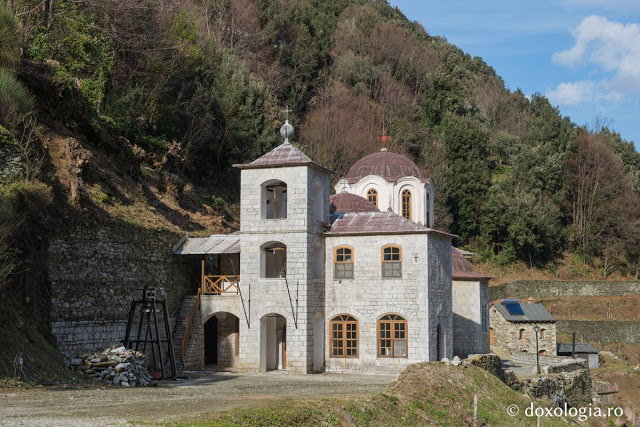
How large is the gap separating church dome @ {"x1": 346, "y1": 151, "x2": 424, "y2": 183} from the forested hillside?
23.9ft

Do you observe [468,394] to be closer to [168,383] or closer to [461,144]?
[168,383]

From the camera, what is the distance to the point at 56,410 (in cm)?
1467

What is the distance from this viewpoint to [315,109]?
59.3 meters

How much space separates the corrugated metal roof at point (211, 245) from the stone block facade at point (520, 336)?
19.1m

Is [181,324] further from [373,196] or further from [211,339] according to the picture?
[373,196]

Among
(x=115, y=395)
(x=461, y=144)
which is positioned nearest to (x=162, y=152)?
(x=115, y=395)

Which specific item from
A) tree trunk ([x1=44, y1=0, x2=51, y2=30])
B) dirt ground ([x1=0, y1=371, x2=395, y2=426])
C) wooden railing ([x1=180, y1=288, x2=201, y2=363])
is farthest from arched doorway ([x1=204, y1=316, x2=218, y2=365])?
tree trunk ([x1=44, y1=0, x2=51, y2=30])

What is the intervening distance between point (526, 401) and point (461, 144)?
1560 inches

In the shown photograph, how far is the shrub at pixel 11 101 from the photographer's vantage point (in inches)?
901

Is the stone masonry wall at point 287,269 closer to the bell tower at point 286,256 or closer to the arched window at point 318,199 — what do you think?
the bell tower at point 286,256

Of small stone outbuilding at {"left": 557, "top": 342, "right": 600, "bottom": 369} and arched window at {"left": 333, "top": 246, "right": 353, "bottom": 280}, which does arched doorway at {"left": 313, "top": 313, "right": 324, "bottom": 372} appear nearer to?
arched window at {"left": 333, "top": 246, "right": 353, "bottom": 280}

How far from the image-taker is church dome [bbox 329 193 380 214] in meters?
31.0

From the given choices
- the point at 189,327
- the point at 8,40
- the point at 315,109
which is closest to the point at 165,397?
the point at 189,327

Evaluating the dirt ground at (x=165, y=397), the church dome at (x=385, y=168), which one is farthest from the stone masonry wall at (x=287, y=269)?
the church dome at (x=385, y=168)
